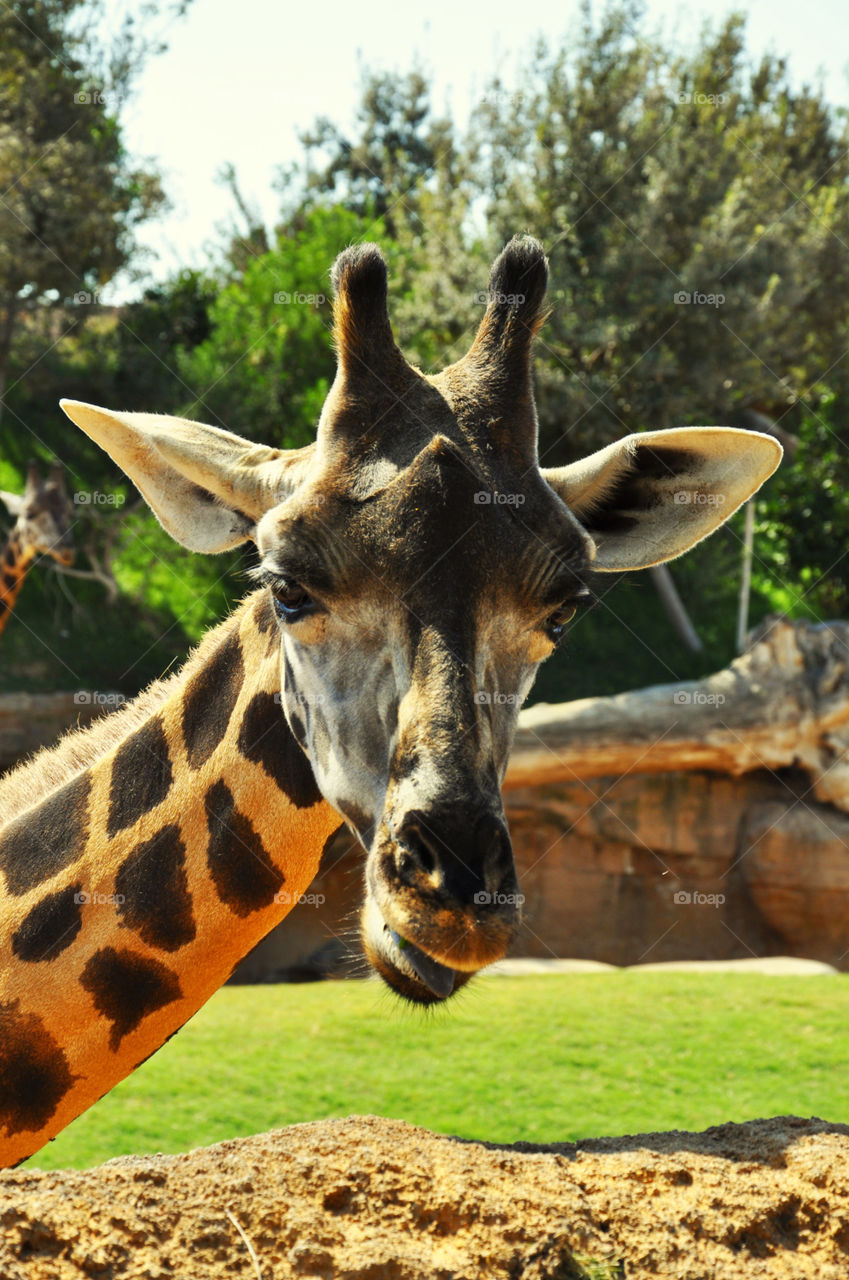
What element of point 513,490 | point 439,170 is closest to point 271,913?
point 513,490

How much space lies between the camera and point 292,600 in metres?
2.81

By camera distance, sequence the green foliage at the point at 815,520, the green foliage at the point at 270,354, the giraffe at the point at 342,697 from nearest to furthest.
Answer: the giraffe at the point at 342,697
the green foliage at the point at 270,354
the green foliage at the point at 815,520

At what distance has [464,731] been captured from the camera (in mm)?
2426

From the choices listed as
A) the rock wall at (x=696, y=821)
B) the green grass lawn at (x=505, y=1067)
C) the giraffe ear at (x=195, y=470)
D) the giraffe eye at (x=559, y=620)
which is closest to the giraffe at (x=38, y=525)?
the rock wall at (x=696, y=821)

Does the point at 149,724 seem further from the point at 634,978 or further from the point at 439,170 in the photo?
the point at 439,170

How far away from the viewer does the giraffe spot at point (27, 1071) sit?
3152 millimetres

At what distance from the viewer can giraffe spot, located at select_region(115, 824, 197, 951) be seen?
3221 mm

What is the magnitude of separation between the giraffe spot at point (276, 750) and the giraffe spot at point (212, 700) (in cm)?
10

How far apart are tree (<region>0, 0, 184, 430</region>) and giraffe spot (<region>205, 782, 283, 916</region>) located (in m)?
17.8

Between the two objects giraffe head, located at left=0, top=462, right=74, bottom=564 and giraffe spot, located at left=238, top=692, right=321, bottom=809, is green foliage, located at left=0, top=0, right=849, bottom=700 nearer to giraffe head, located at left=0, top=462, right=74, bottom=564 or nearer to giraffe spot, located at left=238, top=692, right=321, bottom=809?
giraffe head, located at left=0, top=462, right=74, bottom=564

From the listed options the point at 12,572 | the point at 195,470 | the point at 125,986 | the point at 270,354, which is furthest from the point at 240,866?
the point at 270,354

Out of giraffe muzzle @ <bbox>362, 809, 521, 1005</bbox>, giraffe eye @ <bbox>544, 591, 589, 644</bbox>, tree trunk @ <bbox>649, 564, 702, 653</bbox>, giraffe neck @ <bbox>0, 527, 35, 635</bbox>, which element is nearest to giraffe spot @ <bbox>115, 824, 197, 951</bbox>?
giraffe muzzle @ <bbox>362, 809, 521, 1005</bbox>

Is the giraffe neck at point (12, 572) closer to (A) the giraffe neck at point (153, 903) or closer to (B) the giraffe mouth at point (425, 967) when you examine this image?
(A) the giraffe neck at point (153, 903)

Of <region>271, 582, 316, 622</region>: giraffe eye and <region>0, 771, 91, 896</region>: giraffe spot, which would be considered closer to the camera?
<region>271, 582, 316, 622</region>: giraffe eye
